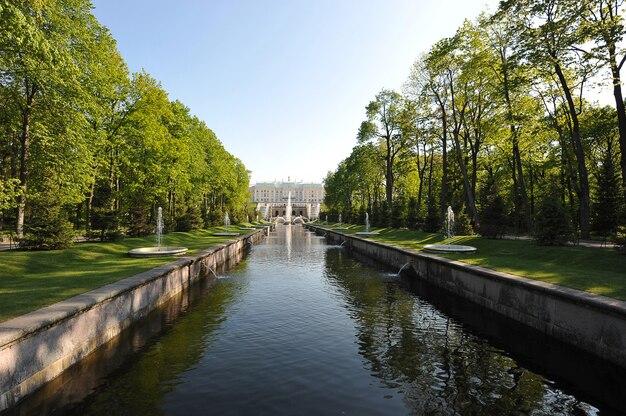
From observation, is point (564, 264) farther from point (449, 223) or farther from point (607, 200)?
point (607, 200)

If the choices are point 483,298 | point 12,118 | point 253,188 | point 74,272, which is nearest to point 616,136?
point 483,298

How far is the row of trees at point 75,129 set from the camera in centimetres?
1591

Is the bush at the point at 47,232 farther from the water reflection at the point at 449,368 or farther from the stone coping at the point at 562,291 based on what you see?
the stone coping at the point at 562,291

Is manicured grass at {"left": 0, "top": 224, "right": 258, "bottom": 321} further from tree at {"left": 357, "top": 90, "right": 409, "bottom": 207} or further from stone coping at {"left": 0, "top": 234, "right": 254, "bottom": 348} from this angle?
Answer: tree at {"left": 357, "top": 90, "right": 409, "bottom": 207}

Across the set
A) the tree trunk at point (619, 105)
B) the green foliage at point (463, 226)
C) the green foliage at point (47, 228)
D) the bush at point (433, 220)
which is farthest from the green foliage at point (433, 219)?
the green foliage at point (47, 228)

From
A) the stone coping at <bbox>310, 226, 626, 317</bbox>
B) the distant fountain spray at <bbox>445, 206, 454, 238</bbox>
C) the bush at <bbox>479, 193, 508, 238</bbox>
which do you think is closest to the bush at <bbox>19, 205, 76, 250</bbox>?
the stone coping at <bbox>310, 226, 626, 317</bbox>

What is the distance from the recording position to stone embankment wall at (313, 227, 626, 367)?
25.6 feet

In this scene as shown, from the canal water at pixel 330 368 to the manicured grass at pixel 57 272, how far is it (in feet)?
6.03

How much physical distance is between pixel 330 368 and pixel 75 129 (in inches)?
752

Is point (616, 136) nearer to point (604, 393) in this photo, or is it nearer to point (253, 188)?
point (604, 393)

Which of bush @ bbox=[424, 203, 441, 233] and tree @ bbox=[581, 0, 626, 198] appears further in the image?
bush @ bbox=[424, 203, 441, 233]

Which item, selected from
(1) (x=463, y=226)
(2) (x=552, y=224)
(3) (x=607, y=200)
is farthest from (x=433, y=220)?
(2) (x=552, y=224)

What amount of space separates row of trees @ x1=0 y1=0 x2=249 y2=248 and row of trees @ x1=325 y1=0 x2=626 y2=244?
2322 cm

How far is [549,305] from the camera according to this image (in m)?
9.76
